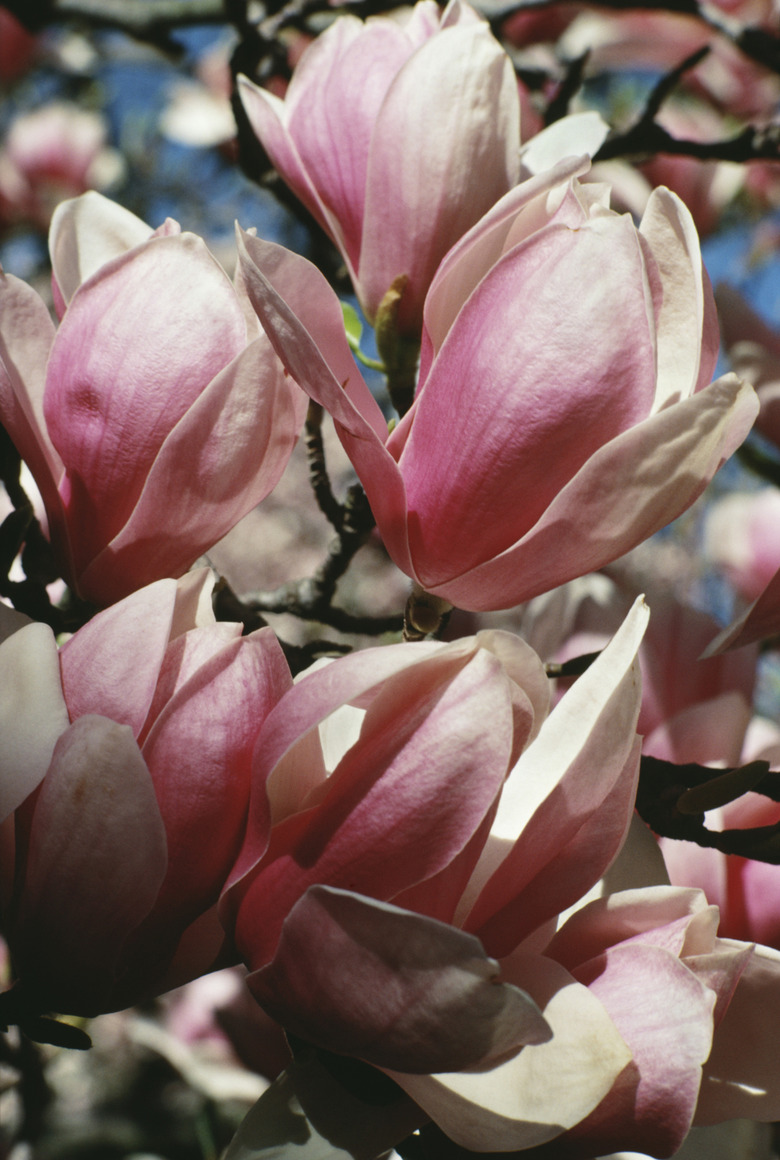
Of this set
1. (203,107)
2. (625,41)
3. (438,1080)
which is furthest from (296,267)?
(203,107)

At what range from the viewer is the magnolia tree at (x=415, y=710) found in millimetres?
363

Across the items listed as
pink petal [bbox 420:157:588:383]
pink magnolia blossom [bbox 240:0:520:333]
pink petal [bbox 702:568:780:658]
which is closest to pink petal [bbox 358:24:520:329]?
pink magnolia blossom [bbox 240:0:520:333]

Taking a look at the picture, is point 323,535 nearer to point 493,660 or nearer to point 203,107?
point 203,107

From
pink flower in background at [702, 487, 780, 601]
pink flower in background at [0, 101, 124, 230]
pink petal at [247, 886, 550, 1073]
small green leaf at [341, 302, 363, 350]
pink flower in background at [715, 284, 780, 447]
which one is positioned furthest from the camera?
pink flower in background at [0, 101, 124, 230]

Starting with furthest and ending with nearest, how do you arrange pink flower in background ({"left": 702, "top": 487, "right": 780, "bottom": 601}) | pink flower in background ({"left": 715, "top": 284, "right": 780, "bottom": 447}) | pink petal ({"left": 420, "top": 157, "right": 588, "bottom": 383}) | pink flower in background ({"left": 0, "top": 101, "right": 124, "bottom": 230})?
pink flower in background ({"left": 0, "top": 101, "right": 124, "bottom": 230}), pink flower in background ({"left": 702, "top": 487, "right": 780, "bottom": 601}), pink flower in background ({"left": 715, "top": 284, "right": 780, "bottom": 447}), pink petal ({"left": 420, "top": 157, "right": 588, "bottom": 383})

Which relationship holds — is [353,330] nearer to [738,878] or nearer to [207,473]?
[207,473]

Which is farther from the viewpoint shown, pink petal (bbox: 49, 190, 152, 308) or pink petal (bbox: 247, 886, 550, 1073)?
pink petal (bbox: 49, 190, 152, 308)

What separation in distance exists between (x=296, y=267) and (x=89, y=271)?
186 mm

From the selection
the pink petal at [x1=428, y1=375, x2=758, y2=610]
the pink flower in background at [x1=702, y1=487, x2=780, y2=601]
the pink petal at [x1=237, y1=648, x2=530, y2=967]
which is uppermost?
the pink petal at [x1=428, y1=375, x2=758, y2=610]

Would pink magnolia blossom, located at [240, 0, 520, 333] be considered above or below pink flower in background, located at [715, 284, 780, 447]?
above

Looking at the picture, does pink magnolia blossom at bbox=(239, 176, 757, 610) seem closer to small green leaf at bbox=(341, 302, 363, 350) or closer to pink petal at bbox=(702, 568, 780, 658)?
pink petal at bbox=(702, 568, 780, 658)

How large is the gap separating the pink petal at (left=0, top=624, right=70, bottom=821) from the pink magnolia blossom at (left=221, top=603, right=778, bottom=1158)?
77mm

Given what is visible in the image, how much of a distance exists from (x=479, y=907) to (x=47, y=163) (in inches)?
91.5

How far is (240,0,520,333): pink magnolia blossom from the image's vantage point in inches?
21.4
